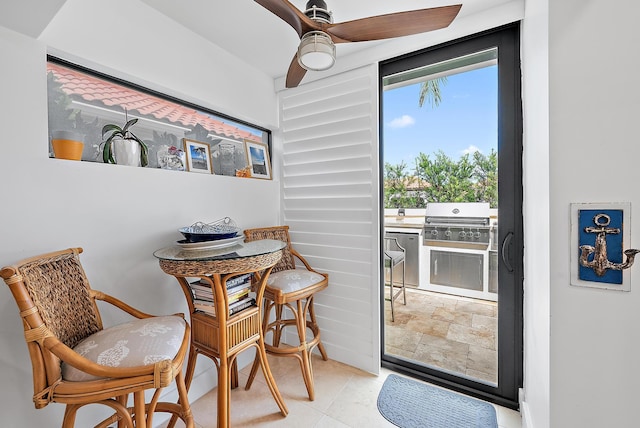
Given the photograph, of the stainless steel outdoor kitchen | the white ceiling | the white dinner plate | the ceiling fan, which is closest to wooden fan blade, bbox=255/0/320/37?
the ceiling fan

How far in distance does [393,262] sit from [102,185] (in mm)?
2215

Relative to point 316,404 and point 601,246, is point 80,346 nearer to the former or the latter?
point 316,404

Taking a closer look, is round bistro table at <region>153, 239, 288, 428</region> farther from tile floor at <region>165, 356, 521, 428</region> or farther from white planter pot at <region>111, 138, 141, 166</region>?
white planter pot at <region>111, 138, 141, 166</region>

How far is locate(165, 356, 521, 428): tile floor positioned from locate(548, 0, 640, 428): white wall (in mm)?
1126

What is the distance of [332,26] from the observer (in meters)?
1.15

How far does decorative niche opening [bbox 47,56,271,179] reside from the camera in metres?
1.40

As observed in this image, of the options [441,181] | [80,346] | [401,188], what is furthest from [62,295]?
[441,181]

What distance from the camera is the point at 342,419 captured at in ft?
5.18

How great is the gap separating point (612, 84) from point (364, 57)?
1.59 m

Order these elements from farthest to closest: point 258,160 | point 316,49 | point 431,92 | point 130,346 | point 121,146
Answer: point 258,160
point 431,92
point 121,146
point 316,49
point 130,346

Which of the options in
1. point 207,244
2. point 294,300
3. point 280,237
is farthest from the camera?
point 280,237

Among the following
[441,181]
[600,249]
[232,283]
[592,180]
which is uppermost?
[441,181]

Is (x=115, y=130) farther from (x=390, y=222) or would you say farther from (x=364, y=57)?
(x=390, y=222)

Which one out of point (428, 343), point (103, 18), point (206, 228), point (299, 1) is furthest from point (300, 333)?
point (103, 18)
